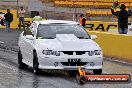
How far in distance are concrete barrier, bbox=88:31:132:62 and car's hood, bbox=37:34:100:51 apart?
14.6 feet

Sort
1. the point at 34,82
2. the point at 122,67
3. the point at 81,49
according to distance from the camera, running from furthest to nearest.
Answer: the point at 122,67 < the point at 81,49 < the point at 34,82

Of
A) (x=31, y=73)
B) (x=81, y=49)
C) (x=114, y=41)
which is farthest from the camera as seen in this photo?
(x=114, y=41)

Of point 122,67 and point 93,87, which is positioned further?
point 122,67

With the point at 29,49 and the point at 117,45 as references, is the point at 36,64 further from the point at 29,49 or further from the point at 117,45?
the point at 117,45

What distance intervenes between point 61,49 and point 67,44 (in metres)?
0.32

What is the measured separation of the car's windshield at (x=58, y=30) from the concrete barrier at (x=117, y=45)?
12.5ft

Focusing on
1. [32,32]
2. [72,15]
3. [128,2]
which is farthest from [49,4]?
[32,32]

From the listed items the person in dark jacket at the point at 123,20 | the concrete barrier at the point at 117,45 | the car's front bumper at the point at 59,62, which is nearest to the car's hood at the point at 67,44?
the car's front bumper at the point at 59,62

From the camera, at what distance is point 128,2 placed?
→ 4959 centimetres

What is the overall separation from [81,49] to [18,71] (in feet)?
8.44

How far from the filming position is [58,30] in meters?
16.2

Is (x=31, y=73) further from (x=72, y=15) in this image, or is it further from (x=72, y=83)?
(x=72, y=15)

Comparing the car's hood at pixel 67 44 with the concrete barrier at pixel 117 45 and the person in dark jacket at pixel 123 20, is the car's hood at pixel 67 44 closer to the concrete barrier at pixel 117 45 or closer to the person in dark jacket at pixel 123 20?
the concrete barrier at pixel 117 45

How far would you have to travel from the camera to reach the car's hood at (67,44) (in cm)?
1484
